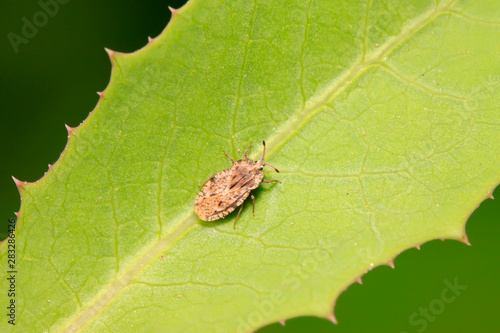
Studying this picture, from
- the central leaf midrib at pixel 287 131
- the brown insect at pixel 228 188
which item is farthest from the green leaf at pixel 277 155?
the brown insect at pixel 228 188

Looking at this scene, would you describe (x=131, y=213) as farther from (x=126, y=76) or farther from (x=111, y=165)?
(x=126, y=76)

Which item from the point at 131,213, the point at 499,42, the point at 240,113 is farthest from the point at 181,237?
the point at 499,42

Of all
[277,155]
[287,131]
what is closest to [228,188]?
[277,155]

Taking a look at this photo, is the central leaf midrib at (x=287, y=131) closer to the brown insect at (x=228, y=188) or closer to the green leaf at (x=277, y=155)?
the green leaf at (x=277, y=155)

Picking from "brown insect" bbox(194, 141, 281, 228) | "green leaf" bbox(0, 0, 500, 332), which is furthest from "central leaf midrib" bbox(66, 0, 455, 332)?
"brown insect" bbox(194, 141, 281, 228)

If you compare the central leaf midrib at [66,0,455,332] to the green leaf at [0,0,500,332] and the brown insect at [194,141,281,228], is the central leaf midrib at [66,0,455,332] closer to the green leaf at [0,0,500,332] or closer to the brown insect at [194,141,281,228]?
the green leaf at [0,0,500,332]

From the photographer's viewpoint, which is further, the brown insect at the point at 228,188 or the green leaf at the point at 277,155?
the brown insect at the point at 228,188

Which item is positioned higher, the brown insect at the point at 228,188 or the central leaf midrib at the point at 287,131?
the central leaf midrib at the point at 287,131
